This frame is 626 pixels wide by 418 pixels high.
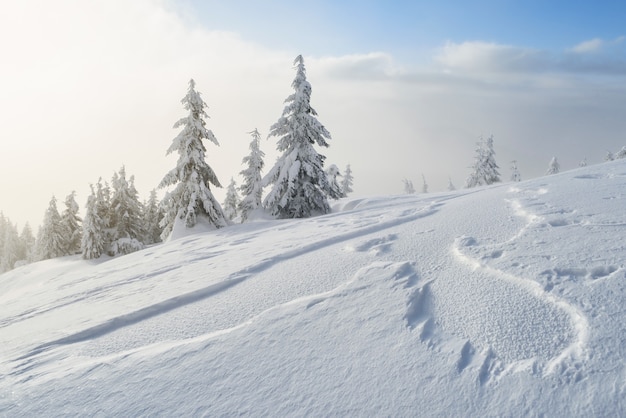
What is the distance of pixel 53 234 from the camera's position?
118 feet

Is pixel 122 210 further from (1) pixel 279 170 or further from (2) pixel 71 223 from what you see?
(1) pixel 279 170

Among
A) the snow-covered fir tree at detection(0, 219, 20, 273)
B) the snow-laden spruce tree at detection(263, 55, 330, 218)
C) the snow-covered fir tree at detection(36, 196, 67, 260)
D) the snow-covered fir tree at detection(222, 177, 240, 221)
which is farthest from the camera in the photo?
the snow-covered fir tree at detection(0, 219, 20, 273)

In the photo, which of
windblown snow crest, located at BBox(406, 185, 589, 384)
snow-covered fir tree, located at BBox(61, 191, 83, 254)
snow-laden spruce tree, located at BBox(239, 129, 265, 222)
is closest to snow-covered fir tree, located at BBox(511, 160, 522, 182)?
snow-laden spruce tree, located at BBox(239, 129, 265, 222)

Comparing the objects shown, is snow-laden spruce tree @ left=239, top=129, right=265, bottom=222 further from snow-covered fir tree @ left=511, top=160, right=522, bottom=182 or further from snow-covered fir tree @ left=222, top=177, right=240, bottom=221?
snow-covered fir tree @ left=511, top=160, right=522, bottom=182

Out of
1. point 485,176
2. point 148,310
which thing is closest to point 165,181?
point 148,310

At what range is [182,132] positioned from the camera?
1733cm

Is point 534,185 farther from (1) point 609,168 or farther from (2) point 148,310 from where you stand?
(2) point 148,310

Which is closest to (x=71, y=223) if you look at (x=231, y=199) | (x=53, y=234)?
(x=53, y=234)

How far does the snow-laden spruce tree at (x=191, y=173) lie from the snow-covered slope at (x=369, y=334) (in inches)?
463

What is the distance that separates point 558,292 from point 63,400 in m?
4.18

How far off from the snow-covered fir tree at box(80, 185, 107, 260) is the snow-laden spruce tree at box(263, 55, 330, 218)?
69.1ft

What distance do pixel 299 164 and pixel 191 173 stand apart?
18.2 ft

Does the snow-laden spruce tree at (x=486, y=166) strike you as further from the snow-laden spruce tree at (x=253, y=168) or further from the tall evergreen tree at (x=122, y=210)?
the tall evergreen tree at (x=122, y=210)

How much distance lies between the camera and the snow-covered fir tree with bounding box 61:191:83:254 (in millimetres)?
36781
